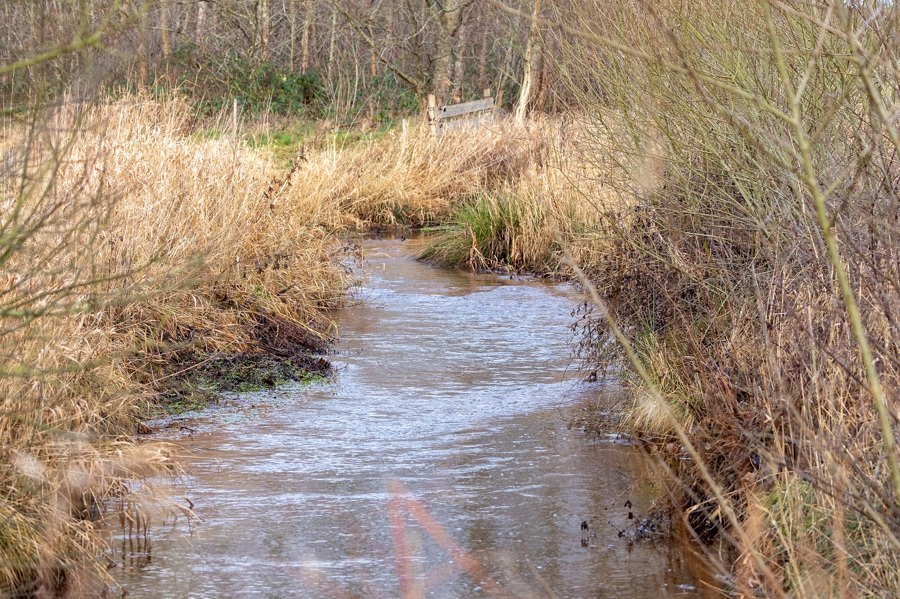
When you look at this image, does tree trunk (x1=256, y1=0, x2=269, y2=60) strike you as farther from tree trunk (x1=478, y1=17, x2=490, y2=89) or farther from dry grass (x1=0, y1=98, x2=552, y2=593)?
dry grass (x1=0, y1=98, x2=552, y2=593)

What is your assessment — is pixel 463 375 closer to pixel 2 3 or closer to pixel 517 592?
pixel 517 592

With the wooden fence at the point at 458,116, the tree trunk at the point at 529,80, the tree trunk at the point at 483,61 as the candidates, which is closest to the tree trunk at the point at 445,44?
the tree trunk at the point at 529,80

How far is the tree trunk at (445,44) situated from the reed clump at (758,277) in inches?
544

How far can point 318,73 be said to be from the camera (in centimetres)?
2834

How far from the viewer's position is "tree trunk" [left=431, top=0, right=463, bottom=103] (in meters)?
20.2

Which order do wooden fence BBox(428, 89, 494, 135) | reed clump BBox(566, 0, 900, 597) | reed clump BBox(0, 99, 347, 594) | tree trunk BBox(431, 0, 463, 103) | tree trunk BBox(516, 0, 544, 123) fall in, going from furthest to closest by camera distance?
tree trunk BBox(431, 0, 463, 103)
wooden fence BBox(428, 89, 494, 135)
tree trunk BBox(516, 0, 544, 123)
reed clump BBox(0, 99, 347, 594)
reed clump BBox(566, 0, 900, 597)

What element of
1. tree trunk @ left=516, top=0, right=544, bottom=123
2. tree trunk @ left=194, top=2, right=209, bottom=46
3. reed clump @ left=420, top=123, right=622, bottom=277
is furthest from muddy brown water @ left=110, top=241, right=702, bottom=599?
tree trunk @ left=194, top=2, right=209, bottom=46

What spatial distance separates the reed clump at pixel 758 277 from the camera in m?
3.39

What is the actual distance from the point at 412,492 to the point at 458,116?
1403cm

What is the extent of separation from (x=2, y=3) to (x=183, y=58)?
22.2 meters

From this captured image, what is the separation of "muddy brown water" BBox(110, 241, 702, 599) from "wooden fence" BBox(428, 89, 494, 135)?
9.02 m

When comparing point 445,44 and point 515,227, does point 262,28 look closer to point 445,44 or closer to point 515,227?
point 445,44

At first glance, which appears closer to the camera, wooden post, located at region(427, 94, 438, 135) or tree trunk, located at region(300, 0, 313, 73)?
wooden post, located at region(427, 94, 438, 135)

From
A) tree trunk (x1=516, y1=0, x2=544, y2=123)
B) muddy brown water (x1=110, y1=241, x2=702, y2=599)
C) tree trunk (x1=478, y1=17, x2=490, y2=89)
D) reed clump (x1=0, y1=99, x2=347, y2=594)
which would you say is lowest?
muddy brown water (x1=110, y1=241, x2=702, y2=599)
